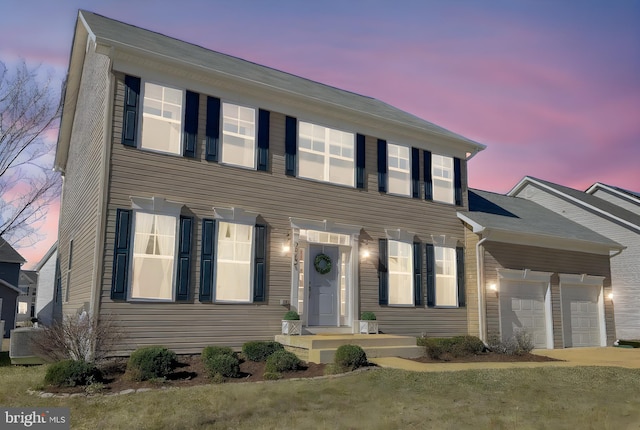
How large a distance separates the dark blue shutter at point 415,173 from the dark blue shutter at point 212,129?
248 inches

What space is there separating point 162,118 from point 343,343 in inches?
258

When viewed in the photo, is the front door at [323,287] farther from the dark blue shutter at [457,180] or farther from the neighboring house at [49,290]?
the neighboring house at [49,290]

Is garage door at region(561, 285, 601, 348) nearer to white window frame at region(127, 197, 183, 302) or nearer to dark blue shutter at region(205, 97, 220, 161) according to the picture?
dark blue shutter at region(205, 97, 220, 161)

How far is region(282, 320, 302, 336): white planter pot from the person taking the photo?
1231 cm

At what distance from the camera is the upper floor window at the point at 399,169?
607 inches

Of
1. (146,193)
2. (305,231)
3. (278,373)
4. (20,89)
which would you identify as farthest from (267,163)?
(20,89)

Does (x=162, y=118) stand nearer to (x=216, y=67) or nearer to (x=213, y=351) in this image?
(x=216, y=67)

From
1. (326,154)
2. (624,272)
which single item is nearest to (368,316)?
(326,154)

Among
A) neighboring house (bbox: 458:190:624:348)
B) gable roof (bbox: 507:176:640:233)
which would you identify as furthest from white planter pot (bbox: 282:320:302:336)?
gable roof (bbox: 507:176:640:233)

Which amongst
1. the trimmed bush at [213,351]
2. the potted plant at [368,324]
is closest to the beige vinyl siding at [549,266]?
the potted plant at [368,324]

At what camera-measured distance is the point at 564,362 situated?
42.8 ft

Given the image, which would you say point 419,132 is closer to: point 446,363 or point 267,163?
point 267,163

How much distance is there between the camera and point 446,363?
12.2 metres

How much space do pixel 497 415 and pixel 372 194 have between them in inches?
321
